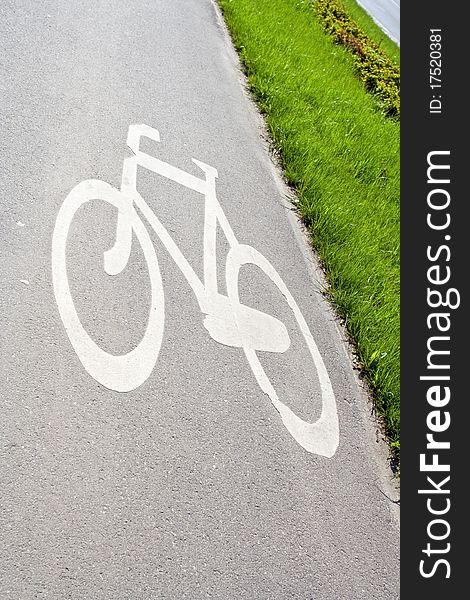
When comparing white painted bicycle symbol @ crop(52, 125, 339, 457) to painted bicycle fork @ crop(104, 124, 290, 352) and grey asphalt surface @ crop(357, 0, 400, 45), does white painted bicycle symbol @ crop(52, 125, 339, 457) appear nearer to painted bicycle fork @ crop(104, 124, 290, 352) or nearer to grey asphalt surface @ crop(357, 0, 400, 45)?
painted bicycle fork @ crop(104, 124, 290, 352)

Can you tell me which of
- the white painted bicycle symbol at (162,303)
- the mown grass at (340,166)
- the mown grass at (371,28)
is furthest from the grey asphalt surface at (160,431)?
the mown grass at (371,28)

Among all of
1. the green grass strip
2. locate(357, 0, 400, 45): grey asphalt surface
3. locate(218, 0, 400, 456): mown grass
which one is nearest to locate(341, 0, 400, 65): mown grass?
locate(357, 0, 400, 45): grey asphalt surface

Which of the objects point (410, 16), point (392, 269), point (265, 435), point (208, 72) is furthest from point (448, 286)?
point (410, 16)

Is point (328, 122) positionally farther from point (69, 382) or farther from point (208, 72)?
point (69, 382)

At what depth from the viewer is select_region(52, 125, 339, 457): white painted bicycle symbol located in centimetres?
418

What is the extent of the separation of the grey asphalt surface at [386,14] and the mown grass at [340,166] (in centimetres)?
1133

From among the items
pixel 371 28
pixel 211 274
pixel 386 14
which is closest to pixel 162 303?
pixel 211 274

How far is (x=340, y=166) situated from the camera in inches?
309

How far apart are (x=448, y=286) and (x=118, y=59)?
5043 mm

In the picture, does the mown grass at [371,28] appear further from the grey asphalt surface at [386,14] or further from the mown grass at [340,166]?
the mown grass at [340,166]

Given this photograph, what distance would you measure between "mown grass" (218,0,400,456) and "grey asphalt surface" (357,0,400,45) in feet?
37.2

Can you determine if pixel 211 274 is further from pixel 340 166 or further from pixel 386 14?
pixel 386 14

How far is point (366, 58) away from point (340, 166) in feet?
20.6

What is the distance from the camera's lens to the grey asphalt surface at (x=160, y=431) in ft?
10.6
